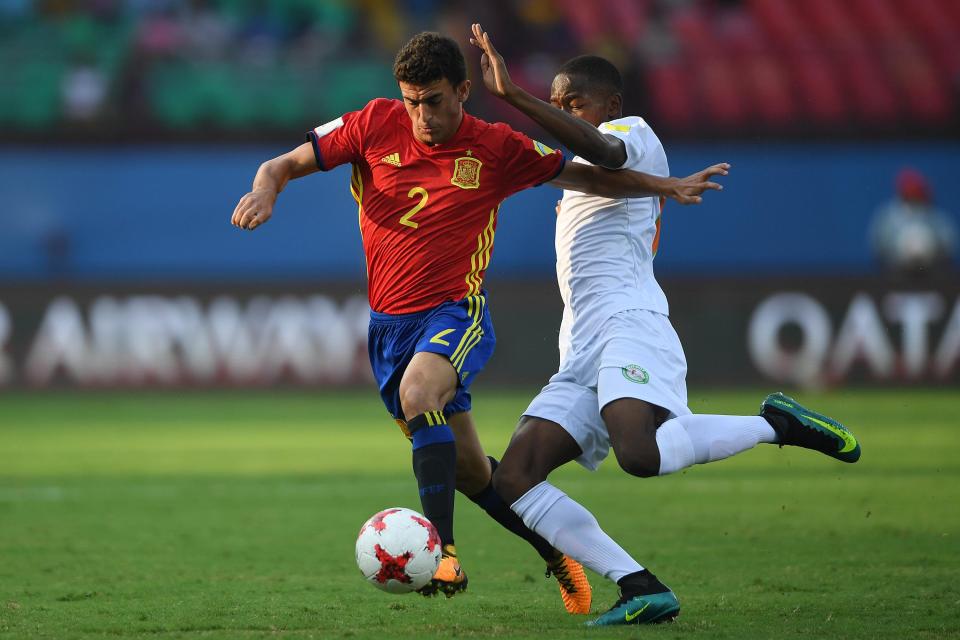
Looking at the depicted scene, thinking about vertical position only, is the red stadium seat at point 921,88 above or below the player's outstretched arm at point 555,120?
above

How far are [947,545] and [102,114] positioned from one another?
14010mm

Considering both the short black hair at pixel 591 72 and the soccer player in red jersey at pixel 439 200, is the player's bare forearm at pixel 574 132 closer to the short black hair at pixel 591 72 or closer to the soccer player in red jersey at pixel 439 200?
the soccer player in red jersey at pixel 439 200

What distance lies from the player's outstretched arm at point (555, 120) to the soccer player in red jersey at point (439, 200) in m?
0.10

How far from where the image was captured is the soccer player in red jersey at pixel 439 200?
5.39 meters

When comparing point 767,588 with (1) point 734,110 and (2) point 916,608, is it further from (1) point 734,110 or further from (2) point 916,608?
(1) point 734,110

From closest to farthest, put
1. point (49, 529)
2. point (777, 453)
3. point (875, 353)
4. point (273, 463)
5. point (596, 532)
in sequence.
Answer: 1. point (596, 532)
2. point (49, 529)
3. point (273, 463)
4. point (777, 453)
5. point (875, 353)

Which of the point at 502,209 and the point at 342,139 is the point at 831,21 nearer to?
the point at 502,209

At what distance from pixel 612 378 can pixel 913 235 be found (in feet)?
42.3

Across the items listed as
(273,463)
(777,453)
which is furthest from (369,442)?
(777,453)

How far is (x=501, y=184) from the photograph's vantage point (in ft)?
18.5

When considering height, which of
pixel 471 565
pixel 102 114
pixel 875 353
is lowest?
pixel 471 565

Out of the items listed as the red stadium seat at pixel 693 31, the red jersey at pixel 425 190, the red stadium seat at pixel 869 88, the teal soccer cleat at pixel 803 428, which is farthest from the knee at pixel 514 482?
the red stadium seat at pixel 693 31

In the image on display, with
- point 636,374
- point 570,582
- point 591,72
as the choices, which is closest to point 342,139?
point 591,72

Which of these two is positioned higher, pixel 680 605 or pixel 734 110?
pixel 734 110
